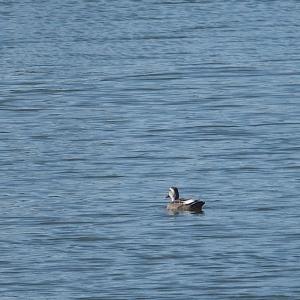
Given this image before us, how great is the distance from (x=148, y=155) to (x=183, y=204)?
13.5 ft

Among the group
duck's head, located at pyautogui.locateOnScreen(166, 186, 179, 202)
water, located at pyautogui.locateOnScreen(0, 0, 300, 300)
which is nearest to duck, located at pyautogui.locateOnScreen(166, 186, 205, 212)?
duck's head, located at pyautogui.locateOnScreen(166, 186, 179, 202)

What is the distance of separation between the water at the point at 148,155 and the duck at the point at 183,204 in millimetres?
154

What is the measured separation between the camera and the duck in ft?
73.8

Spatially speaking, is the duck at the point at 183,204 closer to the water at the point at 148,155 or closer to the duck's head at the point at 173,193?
the duck's head at the point at 173,193

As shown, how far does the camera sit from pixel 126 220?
22.1 meters

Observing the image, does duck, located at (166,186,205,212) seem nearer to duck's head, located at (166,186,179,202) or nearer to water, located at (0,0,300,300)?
duck's head, located at (166,186,179,202)

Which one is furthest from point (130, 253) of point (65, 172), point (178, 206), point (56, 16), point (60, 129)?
point (56, 16)

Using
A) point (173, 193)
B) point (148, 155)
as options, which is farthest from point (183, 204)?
point (148, 155)

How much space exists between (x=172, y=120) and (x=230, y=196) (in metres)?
6.69

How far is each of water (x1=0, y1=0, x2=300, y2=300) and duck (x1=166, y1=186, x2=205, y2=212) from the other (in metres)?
0.15

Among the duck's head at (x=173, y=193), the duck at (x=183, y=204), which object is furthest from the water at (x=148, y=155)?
the duck's head at (x=173, y=193)

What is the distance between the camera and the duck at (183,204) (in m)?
22.5

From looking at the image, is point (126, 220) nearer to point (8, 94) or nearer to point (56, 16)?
point (8, 94)

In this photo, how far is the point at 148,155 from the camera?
26.7 meters
